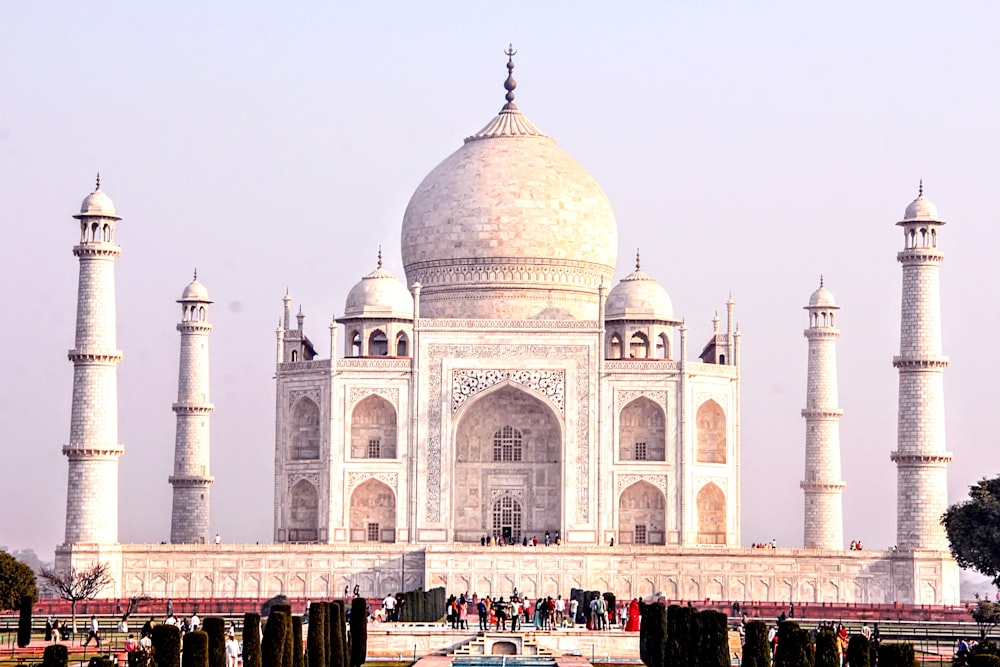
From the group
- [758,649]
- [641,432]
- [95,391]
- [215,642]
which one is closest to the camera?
[215,642]

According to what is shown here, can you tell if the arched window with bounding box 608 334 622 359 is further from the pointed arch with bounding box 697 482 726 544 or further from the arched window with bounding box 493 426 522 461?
the pointed arch with bounding box 697 482 726 544

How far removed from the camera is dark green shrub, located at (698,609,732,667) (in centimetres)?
2200

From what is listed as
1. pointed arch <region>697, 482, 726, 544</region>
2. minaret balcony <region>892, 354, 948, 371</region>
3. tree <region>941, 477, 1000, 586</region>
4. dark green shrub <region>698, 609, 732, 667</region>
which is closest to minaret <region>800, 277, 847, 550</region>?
pointed arch <region>697, 482, 726, 544</region>

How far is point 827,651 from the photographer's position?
20766 millimetres

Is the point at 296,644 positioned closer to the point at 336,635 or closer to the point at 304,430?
the point at 336,635

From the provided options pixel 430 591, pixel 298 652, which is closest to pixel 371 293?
pixel 430 591

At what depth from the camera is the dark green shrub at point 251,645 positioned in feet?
70.7

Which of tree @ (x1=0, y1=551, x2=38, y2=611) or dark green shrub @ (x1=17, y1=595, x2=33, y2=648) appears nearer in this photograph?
dark green shrub @ (x1=17, y1=595, x2=33, y2=648)

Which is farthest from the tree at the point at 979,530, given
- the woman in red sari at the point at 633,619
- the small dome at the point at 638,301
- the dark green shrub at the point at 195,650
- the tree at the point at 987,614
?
the dark green shrub at the point at 195,650

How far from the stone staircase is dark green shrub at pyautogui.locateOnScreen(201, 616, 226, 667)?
6.69 metres

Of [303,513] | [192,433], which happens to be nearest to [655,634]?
[303,513]

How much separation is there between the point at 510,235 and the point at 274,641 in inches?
776

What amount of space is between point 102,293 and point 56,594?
529 centimetres

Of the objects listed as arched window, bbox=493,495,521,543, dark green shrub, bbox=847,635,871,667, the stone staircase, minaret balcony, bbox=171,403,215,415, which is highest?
minaret balcony, bbox=171,403,215,415
